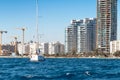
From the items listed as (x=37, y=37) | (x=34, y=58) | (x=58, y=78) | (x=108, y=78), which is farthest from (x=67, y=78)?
(x=37, y=37)

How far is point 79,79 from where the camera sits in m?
54.2

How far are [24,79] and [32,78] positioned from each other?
1.05 metres

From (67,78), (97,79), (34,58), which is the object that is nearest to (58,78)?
(67,78)

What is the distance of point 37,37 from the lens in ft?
488

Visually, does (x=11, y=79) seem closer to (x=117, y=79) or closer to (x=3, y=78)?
(x=3, y=78)

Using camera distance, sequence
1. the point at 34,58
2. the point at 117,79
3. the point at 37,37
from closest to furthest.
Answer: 1. the point at 117,79
2. the point at 34,58
3. the point at 37,37

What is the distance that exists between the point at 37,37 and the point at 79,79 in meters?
95.4

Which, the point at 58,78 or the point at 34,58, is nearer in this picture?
the point at 58,78

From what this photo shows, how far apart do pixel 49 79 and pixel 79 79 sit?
3.70m

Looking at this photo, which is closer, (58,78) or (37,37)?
(58,78)

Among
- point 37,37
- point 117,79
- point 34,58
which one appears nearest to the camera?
point 117,79

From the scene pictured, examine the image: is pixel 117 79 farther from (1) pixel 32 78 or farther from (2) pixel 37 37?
(2) pixel 37 37

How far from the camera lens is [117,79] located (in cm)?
5381

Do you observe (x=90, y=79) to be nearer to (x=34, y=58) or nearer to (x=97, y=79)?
(x=97, y=79)
